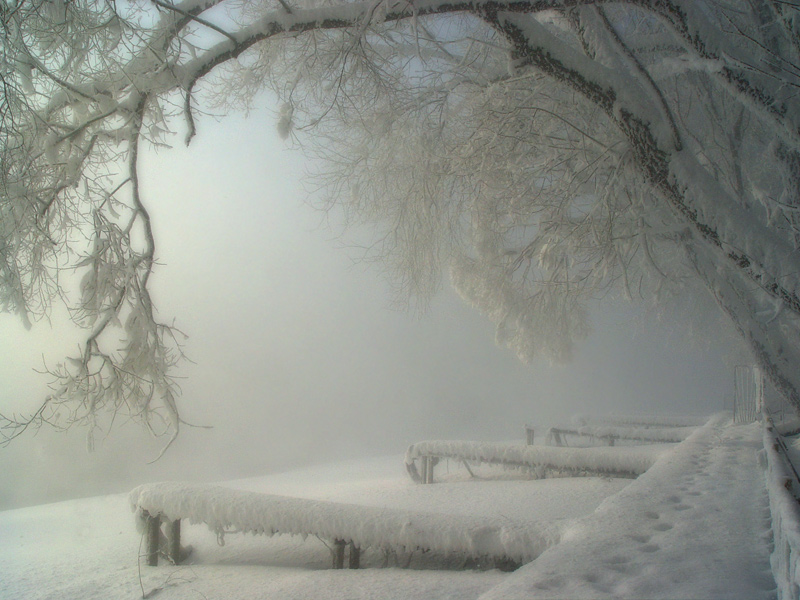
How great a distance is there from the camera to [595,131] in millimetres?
6516

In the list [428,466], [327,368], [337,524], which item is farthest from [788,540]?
[327,368]

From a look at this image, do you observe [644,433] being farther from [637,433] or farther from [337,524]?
[337,524]

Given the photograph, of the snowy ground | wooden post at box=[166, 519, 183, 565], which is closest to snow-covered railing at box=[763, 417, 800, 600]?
the snowy ground

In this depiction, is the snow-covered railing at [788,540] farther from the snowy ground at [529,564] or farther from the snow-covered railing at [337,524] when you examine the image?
the snow-covered railing at [337,524]

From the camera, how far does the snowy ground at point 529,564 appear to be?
2.70 m

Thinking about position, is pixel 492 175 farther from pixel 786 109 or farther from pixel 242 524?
pixel 242 524

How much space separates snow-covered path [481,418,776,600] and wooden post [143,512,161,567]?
15.6ft

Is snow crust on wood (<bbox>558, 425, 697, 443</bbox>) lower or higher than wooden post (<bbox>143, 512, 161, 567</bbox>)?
lower

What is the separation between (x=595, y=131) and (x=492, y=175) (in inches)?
58.6

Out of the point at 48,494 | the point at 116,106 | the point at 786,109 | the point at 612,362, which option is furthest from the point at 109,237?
the point at 612,362

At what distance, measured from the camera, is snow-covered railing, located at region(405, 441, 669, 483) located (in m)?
7.82

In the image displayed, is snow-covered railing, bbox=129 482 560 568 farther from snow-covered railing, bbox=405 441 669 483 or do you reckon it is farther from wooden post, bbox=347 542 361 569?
snow-covered railing, bbox=405 441 669 483

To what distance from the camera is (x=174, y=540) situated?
580 centimetres

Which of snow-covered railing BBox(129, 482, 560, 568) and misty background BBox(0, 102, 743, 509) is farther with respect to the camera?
misty background BBox(0, 102, 743, 509)
